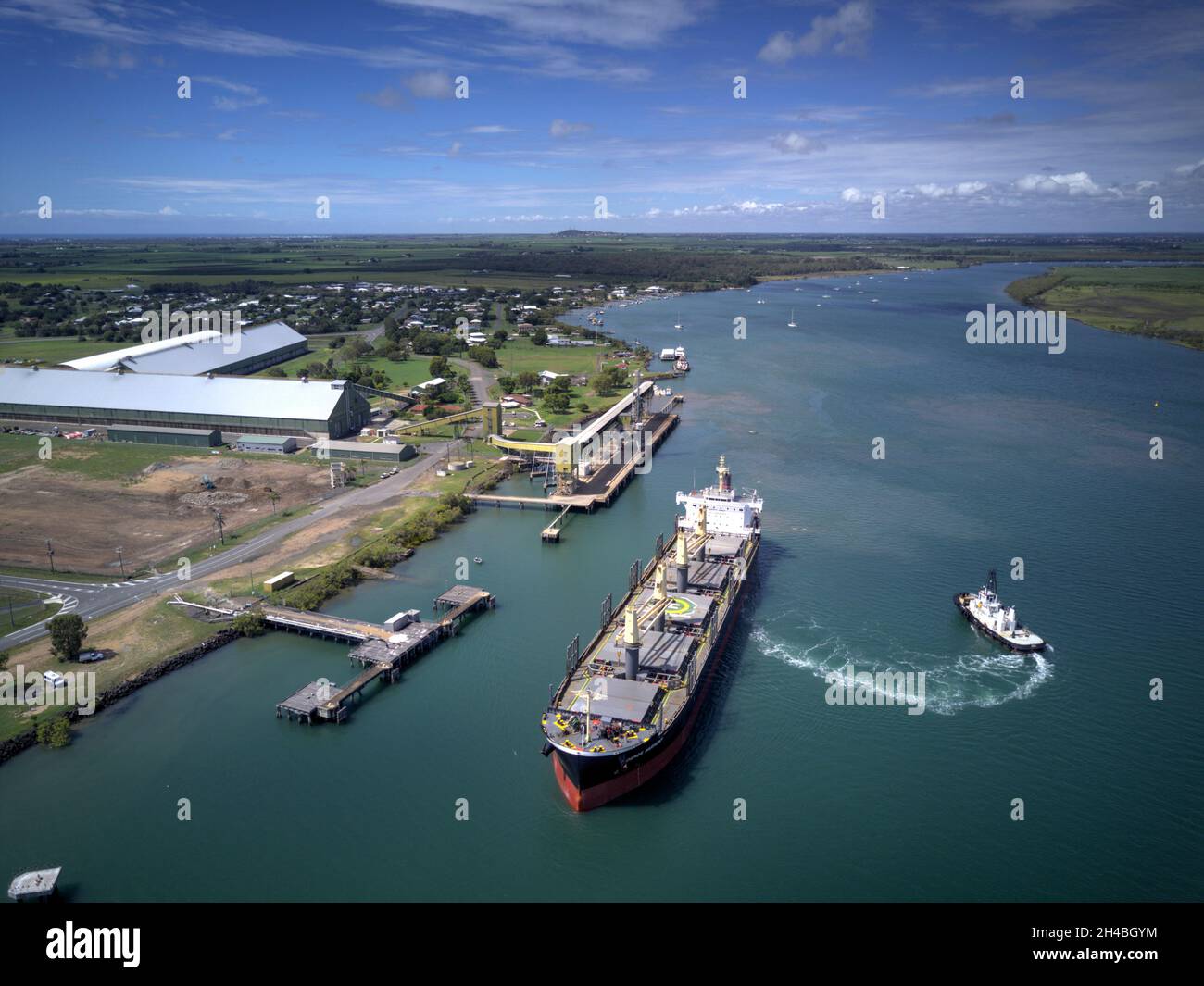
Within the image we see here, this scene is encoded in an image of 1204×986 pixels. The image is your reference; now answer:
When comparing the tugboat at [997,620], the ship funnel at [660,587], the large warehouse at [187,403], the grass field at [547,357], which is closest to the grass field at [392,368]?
the grass field at [547,357]

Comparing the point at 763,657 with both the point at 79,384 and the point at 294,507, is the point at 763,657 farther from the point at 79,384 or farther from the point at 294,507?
the point at 79,384

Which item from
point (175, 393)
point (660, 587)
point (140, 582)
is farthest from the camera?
point (175, 393)

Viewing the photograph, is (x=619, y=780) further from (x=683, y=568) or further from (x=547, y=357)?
(x=547, y=357)

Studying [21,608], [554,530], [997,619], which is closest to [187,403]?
[21,608]

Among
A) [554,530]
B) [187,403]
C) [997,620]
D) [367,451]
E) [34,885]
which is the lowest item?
[34,885]

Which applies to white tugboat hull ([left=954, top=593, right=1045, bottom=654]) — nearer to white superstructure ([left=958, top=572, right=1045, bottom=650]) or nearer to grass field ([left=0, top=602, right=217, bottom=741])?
A: white superstructure ([left=958, top=572, right=1045, bottom=650])

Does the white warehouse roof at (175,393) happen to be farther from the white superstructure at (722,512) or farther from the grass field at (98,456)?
the white superstructure at (722,512)

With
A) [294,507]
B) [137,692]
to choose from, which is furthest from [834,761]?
[294,507]
